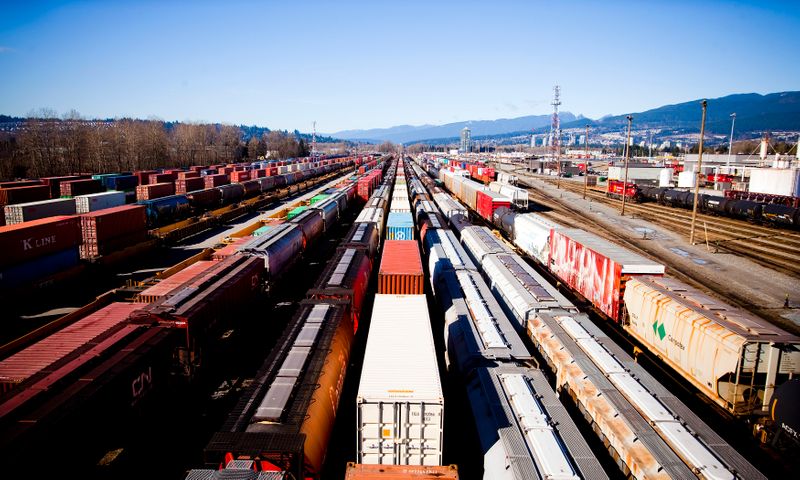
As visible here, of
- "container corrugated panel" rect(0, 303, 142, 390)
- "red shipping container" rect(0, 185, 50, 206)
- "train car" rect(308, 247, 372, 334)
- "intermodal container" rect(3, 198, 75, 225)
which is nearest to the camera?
"container corrugated panel" rect(0, 303, 142, 390)

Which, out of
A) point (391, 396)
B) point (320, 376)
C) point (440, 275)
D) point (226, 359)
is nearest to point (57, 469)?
point (320, 376)

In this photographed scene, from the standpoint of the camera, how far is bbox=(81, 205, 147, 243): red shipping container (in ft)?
100

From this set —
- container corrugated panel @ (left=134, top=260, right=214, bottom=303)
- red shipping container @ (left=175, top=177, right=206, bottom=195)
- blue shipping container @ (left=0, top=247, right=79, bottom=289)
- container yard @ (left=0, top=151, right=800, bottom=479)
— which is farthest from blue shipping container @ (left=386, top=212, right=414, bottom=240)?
red shipping container @ (left=175, top=177, right=206, bottom=195)

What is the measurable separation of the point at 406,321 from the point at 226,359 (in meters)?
9.78

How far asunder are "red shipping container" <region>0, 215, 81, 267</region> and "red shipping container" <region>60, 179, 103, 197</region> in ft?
105

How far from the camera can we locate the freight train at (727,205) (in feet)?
147

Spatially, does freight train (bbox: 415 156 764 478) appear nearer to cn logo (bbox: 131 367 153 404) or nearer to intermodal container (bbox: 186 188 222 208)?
cn logo (bbox: 131 367 153 404)

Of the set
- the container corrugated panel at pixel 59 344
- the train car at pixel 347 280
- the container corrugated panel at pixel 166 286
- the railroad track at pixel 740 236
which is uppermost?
the train car at pixel 347 280

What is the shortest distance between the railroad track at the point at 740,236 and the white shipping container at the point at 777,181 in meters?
10.3

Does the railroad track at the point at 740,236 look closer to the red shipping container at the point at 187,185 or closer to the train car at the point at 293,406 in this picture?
the train car at the point at 293,406

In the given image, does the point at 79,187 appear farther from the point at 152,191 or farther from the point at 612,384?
the point at 612,384

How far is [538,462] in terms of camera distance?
9578 mm

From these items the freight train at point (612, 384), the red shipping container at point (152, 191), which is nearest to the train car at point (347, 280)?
the freight train at point (612, 384)

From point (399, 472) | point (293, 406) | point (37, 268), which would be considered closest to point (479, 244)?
point (293, 406)
